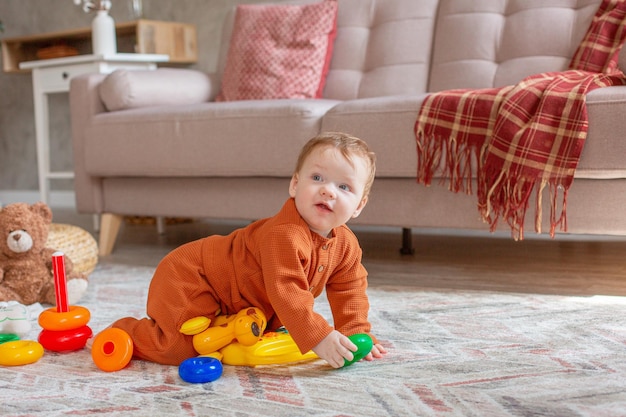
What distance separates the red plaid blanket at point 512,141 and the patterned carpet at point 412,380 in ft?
1.00

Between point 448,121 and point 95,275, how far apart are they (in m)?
1.10

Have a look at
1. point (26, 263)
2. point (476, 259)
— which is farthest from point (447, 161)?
point (26, 263)

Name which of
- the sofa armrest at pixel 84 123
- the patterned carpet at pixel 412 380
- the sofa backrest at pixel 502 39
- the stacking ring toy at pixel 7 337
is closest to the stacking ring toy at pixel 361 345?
the patterned carpet at pixel 412 380

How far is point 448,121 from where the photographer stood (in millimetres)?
1823

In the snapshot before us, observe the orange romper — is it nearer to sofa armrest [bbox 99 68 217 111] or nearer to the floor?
the floor

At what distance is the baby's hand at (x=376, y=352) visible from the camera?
4.04ft

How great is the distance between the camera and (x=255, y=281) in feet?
3.98

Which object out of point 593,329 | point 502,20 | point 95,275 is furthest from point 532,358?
point 502,20

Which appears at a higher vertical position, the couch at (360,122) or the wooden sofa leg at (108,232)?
the couch at (360,122)

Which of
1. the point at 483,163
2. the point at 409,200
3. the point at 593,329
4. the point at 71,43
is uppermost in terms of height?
the point at 71,43

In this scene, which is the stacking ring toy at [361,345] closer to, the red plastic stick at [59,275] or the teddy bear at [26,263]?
the red plastic stick at [59,275]

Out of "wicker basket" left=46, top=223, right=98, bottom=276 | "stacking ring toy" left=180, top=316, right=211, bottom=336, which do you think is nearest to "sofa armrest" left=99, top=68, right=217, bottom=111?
"wicker basket" left=46, top=223, right=98, bottom=276

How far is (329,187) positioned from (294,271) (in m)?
0.14

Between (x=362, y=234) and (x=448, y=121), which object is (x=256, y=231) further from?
(x=362, y=234)
